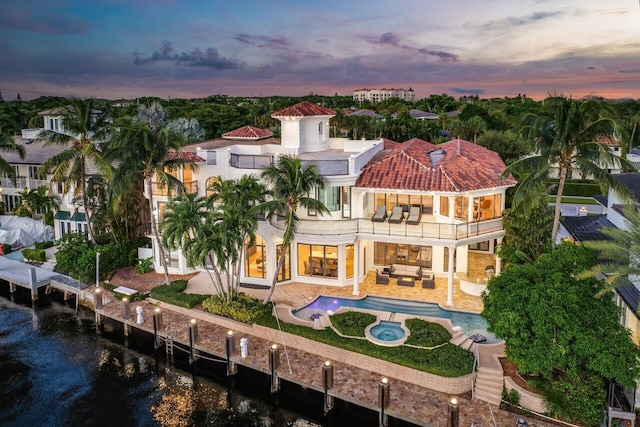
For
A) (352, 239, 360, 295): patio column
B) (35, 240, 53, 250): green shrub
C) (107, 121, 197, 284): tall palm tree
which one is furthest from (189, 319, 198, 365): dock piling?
(35, 240, 53, 250): green shrub

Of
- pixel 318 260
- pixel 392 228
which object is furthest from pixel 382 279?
pixel 318 260

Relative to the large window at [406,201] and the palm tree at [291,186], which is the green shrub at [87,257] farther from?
the large window at [406,201]

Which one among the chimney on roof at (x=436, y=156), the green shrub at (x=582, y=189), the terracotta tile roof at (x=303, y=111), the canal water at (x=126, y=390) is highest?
the terracotta tile roof at (x=303, y=111)

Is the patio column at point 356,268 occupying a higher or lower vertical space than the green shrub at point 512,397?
higher

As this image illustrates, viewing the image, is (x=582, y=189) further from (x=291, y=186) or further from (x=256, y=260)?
(x=291, y=186)

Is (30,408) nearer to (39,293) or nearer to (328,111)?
(39,293)

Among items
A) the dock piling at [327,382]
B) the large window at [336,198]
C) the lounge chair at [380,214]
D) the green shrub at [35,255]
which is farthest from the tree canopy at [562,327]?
the green shrub at [35,255]
